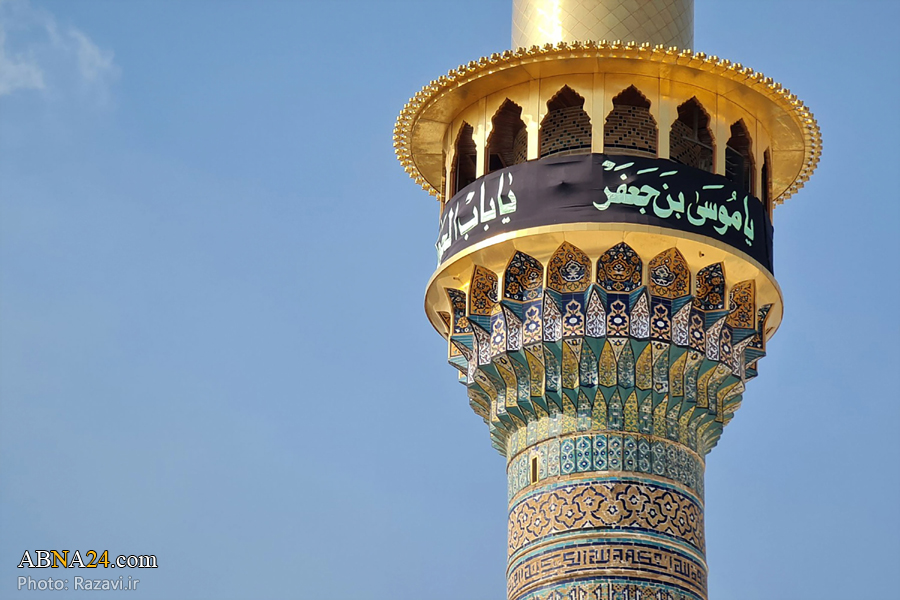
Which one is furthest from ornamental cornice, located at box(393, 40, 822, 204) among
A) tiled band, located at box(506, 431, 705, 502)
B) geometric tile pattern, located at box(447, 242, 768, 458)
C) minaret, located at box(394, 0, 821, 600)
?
tiled band, located at box(506, 431, 705, 502)

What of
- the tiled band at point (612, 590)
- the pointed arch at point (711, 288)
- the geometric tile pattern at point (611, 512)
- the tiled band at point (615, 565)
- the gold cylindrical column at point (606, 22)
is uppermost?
the gold cylindrical column at point (606, 22)

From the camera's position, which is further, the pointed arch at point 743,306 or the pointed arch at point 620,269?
the pointed arch at point 743,306

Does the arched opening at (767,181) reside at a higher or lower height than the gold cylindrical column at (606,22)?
lower

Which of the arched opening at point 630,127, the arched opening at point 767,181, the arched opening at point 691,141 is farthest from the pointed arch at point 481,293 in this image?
the arched opening at point 767,181

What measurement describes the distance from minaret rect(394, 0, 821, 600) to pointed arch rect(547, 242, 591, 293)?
0.05 feet

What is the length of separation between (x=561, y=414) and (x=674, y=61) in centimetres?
282

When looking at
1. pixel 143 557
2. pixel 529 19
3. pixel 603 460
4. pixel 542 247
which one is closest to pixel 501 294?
pixel 542 247

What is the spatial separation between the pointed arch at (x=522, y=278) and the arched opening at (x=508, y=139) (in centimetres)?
96

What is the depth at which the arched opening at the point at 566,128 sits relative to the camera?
16172 millimetres

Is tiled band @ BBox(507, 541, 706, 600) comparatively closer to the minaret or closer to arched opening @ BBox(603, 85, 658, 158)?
the minaret

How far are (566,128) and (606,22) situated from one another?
0.90 m

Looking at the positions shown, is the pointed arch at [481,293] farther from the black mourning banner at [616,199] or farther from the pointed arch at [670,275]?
the pointed arch at [670,275]

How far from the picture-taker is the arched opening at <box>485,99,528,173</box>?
16234mm

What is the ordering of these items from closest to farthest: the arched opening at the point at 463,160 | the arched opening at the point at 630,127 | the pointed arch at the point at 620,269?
the pointed arch at the point at 620,269
the arched opening at the point at 630,127
the arched opening at the point at 463,160
